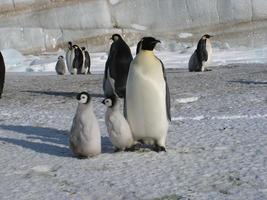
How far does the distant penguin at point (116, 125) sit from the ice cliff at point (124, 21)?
24.4m

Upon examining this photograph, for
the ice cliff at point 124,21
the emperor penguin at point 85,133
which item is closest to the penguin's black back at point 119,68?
the emperor penguin at point 85,133

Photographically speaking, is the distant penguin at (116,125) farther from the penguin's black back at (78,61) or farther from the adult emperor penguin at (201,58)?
the penguin's black back at (78,61)

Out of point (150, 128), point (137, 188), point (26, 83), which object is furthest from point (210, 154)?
point (26, 83)

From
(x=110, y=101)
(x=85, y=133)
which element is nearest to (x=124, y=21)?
(x=110, y=101)

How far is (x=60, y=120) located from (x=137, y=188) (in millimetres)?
2670

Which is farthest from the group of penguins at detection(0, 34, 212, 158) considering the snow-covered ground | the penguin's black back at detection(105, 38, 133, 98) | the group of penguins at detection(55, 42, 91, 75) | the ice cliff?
the ice cliff

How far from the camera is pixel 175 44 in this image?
91.2 ft

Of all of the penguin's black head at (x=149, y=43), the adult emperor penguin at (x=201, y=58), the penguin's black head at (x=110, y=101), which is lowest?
the adult emperor penguin at (x=201, y=58)

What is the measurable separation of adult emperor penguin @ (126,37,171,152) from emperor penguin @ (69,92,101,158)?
1.28 feet

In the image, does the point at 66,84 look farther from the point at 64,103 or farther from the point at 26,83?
the point at 64,103

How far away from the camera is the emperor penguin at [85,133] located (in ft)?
14.0

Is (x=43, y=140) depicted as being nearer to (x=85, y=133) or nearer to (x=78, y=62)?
(x=85, y=133)

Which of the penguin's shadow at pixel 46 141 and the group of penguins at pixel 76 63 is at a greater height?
the penguin's shadow at pixel 46 141

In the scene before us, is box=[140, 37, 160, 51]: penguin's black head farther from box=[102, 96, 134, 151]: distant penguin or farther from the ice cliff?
the ice cliff
